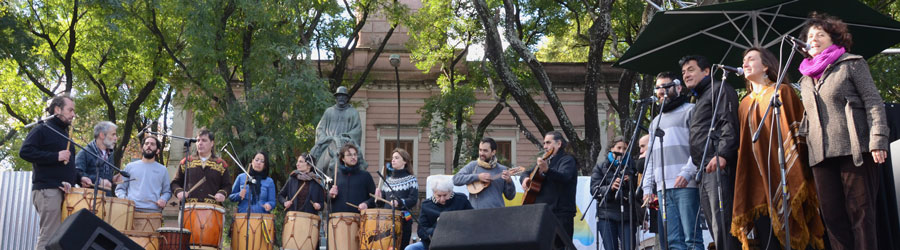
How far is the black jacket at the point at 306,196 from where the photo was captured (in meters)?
10.1

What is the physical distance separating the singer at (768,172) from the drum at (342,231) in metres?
5.02

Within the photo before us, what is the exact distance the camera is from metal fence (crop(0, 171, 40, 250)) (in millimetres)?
11773

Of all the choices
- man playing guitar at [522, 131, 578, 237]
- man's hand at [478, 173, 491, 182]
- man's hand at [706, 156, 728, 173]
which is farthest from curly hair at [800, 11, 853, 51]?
man's hand at [478, 173, 491, 182]

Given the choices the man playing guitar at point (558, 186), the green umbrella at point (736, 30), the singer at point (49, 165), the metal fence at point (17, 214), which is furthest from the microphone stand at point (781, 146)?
the metal fence at point (17, 214)

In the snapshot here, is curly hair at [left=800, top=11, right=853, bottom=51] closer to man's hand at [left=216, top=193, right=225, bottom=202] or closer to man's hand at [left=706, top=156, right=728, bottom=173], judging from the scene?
man's hand at [left=706, top=156, right=728, bottom=173]

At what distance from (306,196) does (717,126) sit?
5.77m

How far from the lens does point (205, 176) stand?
9.52 metres

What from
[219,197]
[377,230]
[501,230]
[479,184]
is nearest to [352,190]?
[377,230]

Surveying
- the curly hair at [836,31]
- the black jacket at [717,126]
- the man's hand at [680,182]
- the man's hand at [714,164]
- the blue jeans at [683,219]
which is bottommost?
the blue jeans at [683,219]

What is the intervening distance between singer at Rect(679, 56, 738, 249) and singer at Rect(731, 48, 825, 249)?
0.10 m

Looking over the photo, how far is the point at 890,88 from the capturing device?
52.1 ft

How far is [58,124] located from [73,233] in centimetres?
351

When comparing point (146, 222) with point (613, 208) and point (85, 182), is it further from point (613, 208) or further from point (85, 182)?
point (613, 208)

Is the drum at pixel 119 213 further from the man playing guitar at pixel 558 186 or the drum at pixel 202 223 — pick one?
the man playing guitar at pixel 558 186
